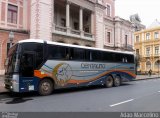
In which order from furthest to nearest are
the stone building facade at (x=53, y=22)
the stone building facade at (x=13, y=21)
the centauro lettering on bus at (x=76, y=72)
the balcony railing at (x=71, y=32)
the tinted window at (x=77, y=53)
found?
the balcony railing at (x=71, y=32) < the stone building facade at (x=53, y=22) < the stone building facade at (x=13, y=21) < the tinted window at (x=77, y=53) < the centauro lettering on bus at (x=76, y=72)

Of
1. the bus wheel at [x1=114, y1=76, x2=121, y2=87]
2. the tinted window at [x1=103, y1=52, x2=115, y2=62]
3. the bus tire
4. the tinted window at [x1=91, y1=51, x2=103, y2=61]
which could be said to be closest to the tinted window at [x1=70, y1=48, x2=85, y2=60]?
the tinted window at [x1=91, y1=51, x2=103, y2=61]

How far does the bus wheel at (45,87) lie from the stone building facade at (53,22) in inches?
485

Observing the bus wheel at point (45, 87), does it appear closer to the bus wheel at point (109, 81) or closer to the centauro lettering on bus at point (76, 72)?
the centauro lettering on bus at point (76, 72)

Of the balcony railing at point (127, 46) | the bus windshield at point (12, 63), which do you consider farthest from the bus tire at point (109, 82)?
the balcony railing at point (127, 46)

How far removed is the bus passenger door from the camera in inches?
438

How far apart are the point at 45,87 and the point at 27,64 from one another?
6.26ft

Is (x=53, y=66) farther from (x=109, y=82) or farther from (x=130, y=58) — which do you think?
(x=130, y=58)

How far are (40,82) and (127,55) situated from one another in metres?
10.0

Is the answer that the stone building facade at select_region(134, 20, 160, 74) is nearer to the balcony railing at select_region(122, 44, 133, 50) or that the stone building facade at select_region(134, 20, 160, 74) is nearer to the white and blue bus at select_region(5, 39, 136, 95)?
the balcony railing at select_region(122, 44, 133, 50)

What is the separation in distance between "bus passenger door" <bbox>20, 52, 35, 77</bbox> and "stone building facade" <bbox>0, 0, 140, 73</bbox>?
12.4 meters

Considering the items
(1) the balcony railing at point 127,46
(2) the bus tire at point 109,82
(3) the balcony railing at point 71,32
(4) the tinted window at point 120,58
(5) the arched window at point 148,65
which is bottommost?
(2) the bus tire at point 109,82

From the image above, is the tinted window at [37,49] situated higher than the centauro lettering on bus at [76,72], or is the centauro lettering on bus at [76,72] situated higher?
the tinted window at [37,49]

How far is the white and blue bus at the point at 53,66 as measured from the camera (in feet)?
36.7

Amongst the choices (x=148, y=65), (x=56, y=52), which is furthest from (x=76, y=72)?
(x=148, y=65)
